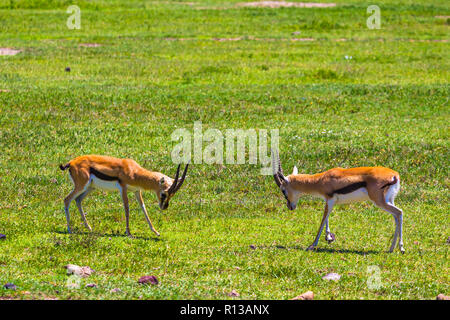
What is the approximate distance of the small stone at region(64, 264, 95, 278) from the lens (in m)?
8.56

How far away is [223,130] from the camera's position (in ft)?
56.4

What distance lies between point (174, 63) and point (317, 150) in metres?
12.0

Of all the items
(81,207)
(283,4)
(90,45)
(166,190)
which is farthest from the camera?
(283,4)

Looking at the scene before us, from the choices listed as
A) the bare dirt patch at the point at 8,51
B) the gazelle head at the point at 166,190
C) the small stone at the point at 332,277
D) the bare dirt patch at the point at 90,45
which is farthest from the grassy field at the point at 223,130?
the gazelle head at the point at 166,190

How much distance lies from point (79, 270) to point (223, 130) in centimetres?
899

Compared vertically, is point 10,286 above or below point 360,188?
below

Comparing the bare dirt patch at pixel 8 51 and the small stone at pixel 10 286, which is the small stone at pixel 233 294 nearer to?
the small stone at pixel 10 286

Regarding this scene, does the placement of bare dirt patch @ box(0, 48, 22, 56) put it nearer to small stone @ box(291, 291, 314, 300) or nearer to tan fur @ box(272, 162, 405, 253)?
tan fur @ box(272, 162, 405, 253)

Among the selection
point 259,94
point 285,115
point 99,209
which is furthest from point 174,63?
point 99,209

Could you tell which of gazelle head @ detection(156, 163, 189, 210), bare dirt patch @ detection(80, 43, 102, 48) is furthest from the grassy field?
gazelle head @ detection(156, 163, 189, 210)

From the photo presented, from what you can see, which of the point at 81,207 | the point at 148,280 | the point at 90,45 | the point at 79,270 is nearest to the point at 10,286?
the point at 79,270

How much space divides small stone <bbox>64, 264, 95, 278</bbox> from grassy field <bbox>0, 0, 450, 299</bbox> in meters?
0.12

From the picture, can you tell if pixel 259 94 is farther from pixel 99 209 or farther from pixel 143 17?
pixel 143 17

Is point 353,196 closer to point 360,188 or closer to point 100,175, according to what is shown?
point 360,188
